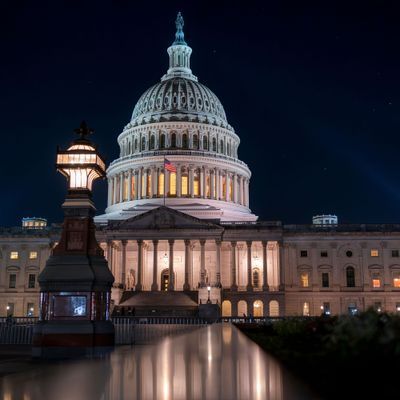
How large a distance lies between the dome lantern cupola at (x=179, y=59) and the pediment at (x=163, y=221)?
50.8 m

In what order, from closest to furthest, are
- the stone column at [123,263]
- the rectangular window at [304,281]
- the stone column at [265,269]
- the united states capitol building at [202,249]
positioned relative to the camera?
the stone column at [123,263]
the united states capitol building at [202,249]
the stone column at [265,269]
the rectangular window at [304,281]

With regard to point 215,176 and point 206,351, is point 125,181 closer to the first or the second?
point 215,176

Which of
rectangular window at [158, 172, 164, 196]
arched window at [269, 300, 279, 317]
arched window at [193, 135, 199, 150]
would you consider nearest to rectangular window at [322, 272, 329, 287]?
arched window at [269, 300, 279, 317]

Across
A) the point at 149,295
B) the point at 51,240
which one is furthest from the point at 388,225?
the point at 51,240

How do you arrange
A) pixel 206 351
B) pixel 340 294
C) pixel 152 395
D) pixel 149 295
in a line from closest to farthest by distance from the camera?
pixel 152 395, pixel 206 351, pixel 149 295, pixel 340 294

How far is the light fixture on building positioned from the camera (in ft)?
101

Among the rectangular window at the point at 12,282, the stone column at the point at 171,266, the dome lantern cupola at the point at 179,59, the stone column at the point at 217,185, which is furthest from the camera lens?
the dome lantern cupola at the point at 179,59

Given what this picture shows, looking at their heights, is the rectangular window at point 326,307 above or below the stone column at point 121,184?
below

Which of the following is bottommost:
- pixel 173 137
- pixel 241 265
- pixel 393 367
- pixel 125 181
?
pixel 393 367

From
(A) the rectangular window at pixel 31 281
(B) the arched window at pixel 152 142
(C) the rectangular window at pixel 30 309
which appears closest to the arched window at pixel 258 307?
(C) the rectangular window at pixel 30 309

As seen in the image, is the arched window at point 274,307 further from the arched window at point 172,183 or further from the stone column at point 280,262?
the arched window at point 172,183

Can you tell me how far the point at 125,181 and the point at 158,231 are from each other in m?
28.9

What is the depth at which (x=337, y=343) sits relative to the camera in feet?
31.7

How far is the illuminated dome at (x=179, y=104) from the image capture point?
123500mm
